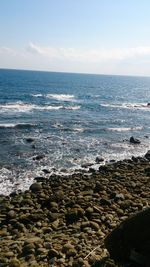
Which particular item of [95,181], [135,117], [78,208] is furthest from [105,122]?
[78,208]

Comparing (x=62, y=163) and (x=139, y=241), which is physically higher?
(x=139, y=241)

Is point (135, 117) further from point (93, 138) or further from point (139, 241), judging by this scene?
point (139, 241)

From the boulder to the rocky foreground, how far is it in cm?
42

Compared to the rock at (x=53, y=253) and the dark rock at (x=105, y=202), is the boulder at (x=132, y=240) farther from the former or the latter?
the dark rock at (x=105, y=202)

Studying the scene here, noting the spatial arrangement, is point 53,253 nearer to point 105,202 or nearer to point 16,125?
point 105,202

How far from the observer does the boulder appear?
382 inches

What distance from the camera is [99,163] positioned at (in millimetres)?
29672

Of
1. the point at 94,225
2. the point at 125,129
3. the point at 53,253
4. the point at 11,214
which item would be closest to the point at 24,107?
the point at 125,129

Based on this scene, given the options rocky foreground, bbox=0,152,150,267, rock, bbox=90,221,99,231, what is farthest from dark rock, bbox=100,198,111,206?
rock, bbox=90,221,99,231

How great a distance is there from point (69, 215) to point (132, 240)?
6.99 meters

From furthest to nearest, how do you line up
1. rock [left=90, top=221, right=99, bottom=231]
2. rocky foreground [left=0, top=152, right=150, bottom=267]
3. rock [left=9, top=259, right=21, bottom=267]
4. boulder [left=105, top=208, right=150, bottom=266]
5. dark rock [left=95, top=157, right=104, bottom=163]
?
dark rock [left=95, top=157, right=104, bottom=163], rock [left=90, top=221, right=99, bottom=231], rocky foreground [left=0, top=152, right=150, bottom=267], rock [left=9, top=259, right=21, bottom=267], boulder [left=105, top=208, right=150, bottom=266]

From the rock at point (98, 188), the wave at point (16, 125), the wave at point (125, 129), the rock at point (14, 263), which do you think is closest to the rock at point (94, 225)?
the rock at point (14, 263)

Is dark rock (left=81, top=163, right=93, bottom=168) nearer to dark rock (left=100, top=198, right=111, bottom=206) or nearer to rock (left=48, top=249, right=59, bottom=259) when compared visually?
dark rock (left=100, top=198, right=111, bottom=206)

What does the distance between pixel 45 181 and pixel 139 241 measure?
1418cm
